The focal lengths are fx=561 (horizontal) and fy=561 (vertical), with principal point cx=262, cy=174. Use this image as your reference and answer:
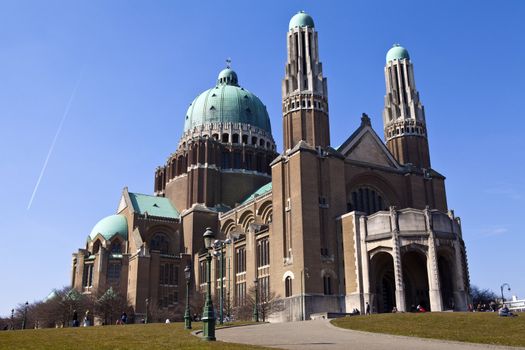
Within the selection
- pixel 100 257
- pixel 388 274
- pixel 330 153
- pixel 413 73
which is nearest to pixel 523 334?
pixel 388 274

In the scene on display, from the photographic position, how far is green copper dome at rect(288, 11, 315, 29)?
64.8 m

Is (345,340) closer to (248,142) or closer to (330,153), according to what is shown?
(330,153)

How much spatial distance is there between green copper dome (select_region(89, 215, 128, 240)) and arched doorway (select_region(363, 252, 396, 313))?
124 feet

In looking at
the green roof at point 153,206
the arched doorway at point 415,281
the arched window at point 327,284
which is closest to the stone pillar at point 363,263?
the arched window at point 327,284

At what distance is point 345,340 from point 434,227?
29.2 metres

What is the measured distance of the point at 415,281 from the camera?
5650 centimetres

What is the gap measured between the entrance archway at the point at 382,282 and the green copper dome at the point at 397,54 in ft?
92.4

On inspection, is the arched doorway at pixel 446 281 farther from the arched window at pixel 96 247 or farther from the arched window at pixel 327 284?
the arched window at pixel 96 247

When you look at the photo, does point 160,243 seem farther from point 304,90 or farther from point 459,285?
point 459,285

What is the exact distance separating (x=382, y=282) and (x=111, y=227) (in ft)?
132

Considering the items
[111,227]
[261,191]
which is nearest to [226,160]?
[261,191]

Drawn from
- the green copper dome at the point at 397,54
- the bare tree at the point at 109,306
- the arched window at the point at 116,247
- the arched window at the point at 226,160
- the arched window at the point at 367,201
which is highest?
the green copper dome at the point at 397,54

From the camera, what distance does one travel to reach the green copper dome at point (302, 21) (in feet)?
213

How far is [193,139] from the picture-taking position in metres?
82.9
